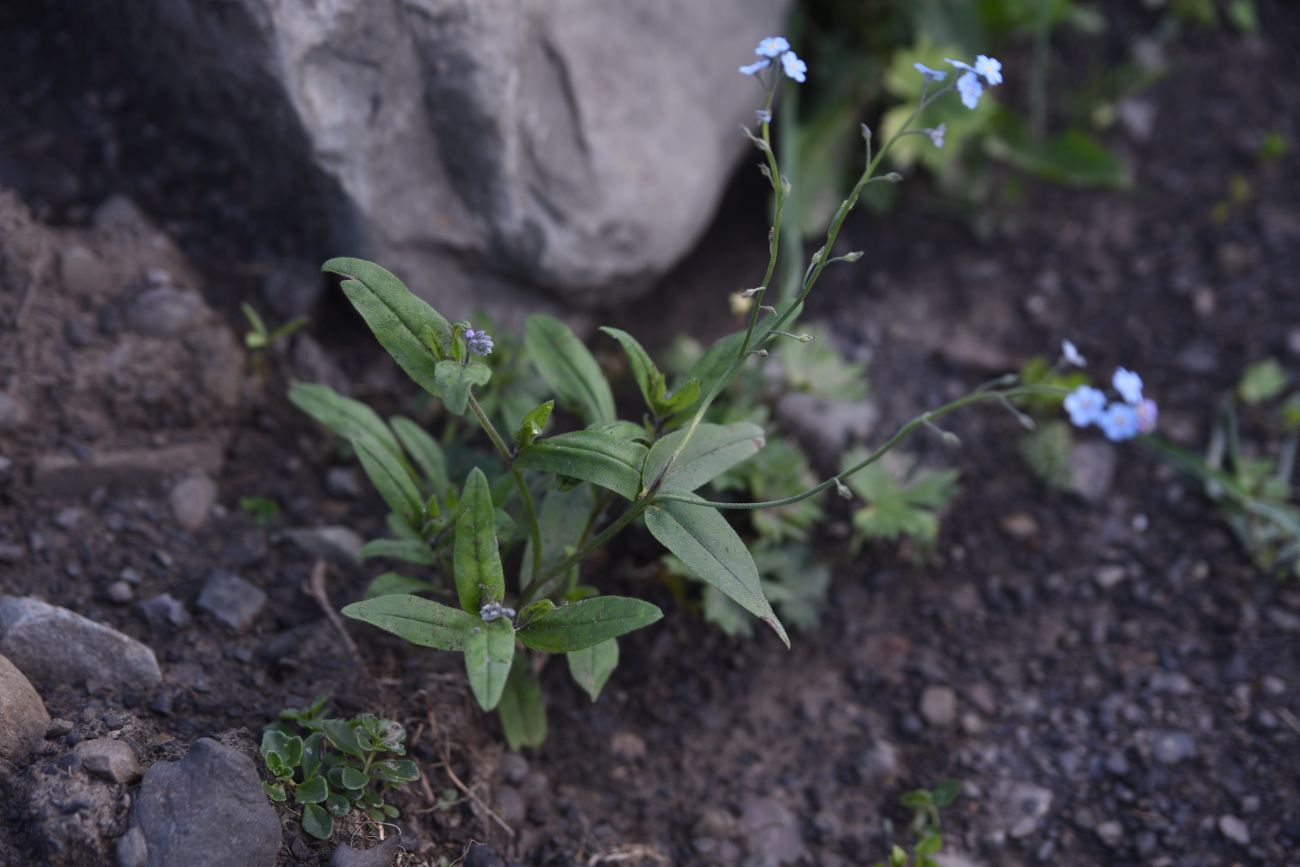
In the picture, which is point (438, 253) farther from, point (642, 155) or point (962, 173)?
point (962, 173)

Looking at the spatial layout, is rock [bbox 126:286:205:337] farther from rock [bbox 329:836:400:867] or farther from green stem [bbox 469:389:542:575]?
rock [bbox 329:836:400:867]

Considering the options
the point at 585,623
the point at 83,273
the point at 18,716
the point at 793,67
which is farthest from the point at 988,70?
the point at 83,273

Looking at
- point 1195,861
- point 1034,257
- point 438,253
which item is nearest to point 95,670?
point 438,253

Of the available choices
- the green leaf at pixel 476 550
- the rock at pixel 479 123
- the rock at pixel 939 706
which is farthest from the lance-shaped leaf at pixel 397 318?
the rock at pixel 939 706

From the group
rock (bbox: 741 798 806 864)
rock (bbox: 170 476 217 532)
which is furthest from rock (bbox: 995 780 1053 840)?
rock (bbox: 170 476 217 532)

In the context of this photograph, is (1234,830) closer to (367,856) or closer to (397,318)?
(367,856)
